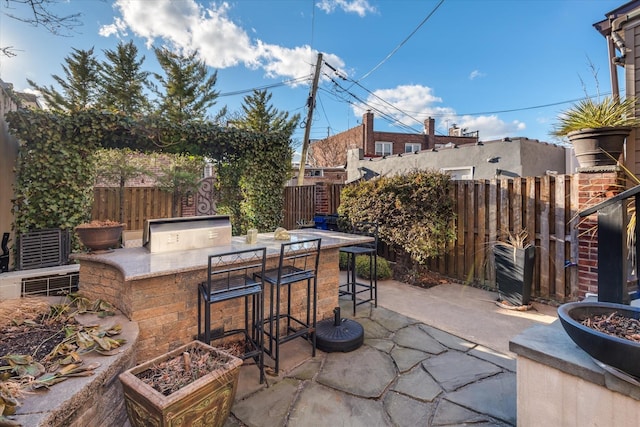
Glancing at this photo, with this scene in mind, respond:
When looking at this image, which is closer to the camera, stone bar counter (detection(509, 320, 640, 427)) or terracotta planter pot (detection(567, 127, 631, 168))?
stone bar counter (detection(509, 320, 640, 427))

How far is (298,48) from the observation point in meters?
9.45

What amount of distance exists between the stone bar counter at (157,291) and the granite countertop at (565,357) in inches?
75.7

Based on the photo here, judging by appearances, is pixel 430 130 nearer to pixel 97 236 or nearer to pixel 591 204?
pixel 591 204

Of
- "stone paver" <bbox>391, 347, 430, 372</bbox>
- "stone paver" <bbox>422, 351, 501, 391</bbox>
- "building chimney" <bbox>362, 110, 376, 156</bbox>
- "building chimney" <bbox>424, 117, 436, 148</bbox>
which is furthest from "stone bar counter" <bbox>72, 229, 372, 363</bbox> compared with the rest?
"building chimney" <bbox>424, 117, 436, 148</bbox>

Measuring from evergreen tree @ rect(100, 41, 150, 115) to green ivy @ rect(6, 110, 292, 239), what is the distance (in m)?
8.61

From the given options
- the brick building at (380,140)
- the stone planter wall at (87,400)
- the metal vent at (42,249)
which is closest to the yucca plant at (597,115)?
the stone planter wall at (87,400)

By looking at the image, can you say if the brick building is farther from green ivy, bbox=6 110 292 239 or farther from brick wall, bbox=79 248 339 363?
brick wall, bbox=79 248 339 363

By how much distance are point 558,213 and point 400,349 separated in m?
2.93

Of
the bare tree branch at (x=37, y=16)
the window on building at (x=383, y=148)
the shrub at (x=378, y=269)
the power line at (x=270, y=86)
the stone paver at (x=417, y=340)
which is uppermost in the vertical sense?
the power line at (x=270, y=86)

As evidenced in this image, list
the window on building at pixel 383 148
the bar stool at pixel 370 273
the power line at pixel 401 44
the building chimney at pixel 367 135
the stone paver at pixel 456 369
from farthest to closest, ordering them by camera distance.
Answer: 1. the window on building at pixel 383 148
2. the building chimney at pixel 367 135
3. the power line at pixel 401 44
4. the bar stool at pixel 370 273
5. the stone paver at pixel 456 369

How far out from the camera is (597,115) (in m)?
3.07

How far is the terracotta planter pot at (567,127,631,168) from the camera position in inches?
120

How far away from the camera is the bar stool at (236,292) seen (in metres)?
2.17

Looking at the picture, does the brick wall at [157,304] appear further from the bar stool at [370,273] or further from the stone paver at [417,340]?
the stone paver at [417,340]
